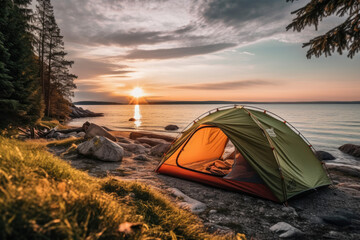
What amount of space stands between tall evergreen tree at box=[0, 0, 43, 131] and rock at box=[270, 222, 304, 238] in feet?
42.2

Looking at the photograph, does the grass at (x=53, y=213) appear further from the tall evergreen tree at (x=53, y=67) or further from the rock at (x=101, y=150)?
the tall evergreen tree at (x=53, y=67)

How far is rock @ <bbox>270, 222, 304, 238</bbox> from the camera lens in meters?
4.07

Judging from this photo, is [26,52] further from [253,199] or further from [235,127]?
[253,199]

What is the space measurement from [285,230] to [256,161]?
2234 millimetres

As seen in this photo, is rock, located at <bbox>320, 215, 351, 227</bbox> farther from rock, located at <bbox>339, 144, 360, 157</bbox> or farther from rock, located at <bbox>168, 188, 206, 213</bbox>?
rock, located at <bbox>339, 144, 360, 157</bbox>

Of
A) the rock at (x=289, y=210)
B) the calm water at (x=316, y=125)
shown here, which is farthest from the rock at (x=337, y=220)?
the calm water at (x=316, y=125)

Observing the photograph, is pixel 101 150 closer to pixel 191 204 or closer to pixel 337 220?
Answer: pixel 191 204

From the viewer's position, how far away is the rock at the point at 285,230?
13.3 feet

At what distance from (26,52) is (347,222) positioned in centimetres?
1616

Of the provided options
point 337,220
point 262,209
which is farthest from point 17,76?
point 337,220

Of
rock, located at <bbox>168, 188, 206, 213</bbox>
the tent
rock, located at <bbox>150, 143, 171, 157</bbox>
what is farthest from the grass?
rock, located at <bbox>150, 143, 171, 157</bbox>

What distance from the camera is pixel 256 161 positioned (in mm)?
6211

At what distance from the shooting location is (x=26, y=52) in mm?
12203

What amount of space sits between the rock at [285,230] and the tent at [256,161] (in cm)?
131
